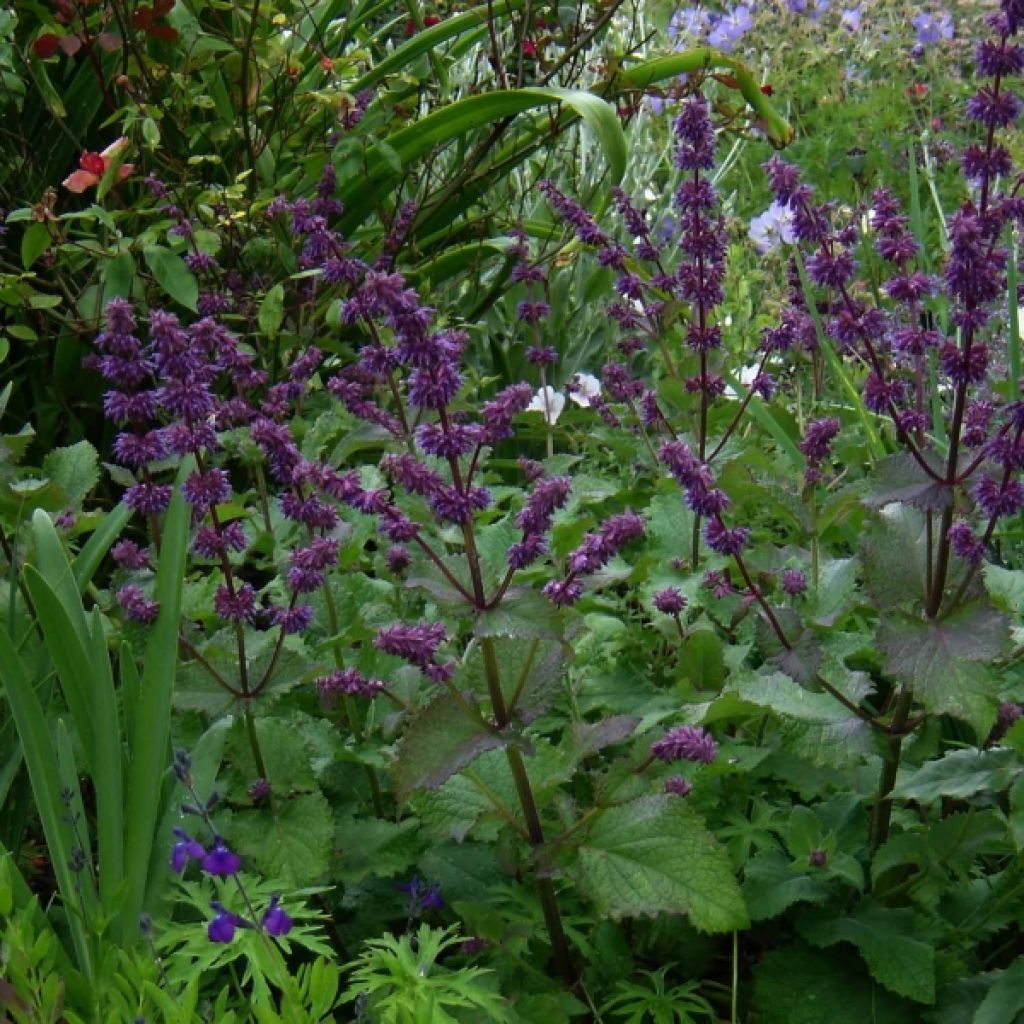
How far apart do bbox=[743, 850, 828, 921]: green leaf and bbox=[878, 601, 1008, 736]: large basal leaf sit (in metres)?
0.30

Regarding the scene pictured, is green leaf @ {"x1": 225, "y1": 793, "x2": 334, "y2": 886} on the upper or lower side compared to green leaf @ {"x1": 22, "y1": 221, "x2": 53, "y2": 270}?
lower

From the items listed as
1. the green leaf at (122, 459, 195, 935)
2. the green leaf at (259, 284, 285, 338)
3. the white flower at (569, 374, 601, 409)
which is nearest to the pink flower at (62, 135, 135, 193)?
the green leaf at (259, 284, 285, 338)

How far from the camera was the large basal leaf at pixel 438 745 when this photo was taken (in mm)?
1399

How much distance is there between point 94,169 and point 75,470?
880 mm

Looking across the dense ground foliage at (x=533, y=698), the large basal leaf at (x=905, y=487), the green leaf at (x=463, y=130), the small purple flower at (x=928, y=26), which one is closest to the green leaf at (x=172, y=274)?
the dense ground foliage at (x=533, y=698)

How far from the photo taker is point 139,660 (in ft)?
6.70

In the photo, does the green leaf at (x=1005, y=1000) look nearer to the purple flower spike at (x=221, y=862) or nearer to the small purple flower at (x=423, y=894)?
the small purple flower at (x=423, y=894)

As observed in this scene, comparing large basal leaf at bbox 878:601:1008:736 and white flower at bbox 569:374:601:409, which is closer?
large basal leaf at bbox 878:601:1008:736

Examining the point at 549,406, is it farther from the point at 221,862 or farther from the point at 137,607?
the point at 221,862

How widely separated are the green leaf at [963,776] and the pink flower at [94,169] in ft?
6.35

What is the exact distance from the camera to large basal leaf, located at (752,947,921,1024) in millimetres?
1563

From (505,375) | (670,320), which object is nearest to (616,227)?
(505,375)

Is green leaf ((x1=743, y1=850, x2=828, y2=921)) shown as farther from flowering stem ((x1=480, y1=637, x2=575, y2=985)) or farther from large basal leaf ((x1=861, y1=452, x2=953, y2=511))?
large basal leaf ((x1=861, y1=452, x2=953, y2=511))

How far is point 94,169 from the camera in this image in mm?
2715
